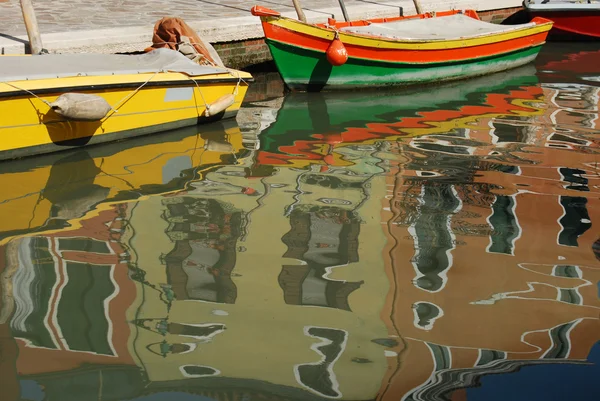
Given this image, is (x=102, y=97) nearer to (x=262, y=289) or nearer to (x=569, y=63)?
(x=262, y=289)

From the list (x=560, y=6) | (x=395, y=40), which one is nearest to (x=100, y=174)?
(x=395, y=40)

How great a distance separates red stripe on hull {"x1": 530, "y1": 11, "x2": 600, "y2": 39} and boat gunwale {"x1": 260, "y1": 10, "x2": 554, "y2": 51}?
241cm

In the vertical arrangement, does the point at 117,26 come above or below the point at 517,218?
above

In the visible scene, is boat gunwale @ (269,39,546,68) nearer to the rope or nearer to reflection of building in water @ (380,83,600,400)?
the rope

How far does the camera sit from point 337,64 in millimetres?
9672

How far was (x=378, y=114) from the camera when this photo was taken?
921cm

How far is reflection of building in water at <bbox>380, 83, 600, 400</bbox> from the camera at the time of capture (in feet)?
12.6

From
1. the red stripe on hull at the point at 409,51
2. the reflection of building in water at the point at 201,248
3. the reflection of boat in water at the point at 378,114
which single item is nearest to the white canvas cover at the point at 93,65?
the reflection of boat in water at the point at 378,114

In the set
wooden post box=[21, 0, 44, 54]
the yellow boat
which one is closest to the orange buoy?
the yellow boat

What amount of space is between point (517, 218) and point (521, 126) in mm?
3215

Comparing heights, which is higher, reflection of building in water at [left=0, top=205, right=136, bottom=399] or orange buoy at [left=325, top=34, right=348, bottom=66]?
orange buoy at [left=325, top=34, right=348, bottom=66]

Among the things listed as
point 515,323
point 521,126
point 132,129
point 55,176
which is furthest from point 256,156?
point 515,323

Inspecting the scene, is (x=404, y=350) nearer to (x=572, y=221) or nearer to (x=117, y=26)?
(x=572, y=221)

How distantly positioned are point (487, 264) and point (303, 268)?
104 centimetres
